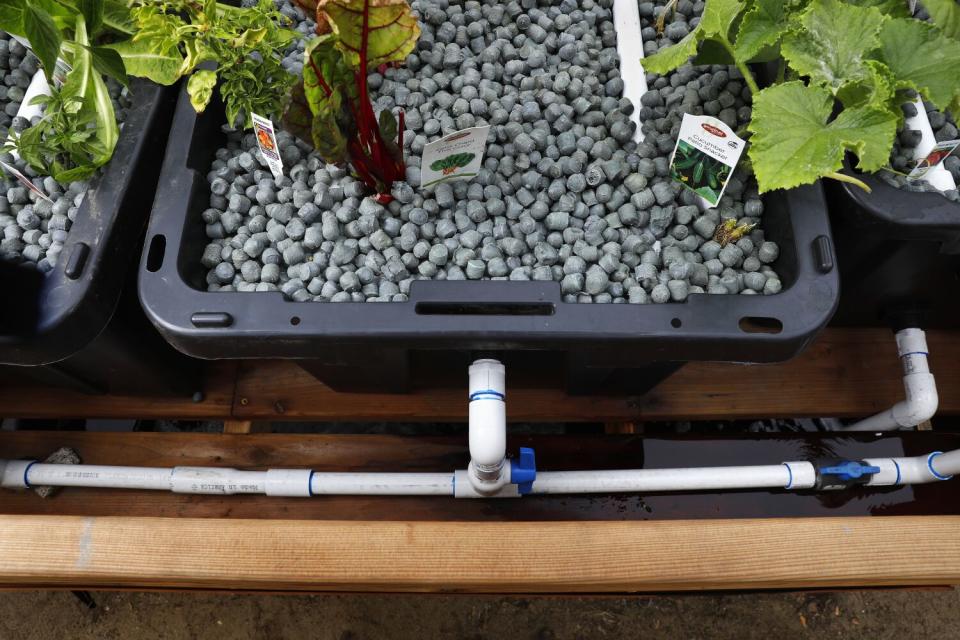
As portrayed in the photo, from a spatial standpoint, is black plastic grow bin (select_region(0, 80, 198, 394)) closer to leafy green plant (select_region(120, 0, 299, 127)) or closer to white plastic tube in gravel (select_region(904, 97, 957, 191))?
leafy green plant (select_region(120, 0, 299, 127))

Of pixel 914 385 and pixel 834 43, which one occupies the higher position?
pixel 834 43

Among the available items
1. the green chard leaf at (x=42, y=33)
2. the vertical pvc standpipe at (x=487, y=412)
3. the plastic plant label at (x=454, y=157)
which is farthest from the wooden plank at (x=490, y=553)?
the green chard leaf at (x=42, y=33)

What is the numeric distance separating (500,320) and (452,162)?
0.21 metres

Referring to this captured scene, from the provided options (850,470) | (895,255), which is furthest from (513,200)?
(850,470)

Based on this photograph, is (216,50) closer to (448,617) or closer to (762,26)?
(762,26)

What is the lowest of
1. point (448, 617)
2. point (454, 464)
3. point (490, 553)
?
point (448, 617)

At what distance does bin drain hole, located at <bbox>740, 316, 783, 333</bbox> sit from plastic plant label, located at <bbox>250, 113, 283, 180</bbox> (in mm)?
565

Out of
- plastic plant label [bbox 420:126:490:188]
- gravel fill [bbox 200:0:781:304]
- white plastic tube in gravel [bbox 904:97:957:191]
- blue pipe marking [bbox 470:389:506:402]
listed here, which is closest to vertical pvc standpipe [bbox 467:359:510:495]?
blue pipe marking [bbox 470:389:506:402]

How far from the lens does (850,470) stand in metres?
0.92

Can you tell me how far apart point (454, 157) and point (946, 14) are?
60 centimetres

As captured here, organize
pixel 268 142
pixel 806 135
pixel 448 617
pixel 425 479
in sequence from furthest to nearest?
pixel 448 617 → pixel 425 479 → pixel 268 142 → pixel 806 135

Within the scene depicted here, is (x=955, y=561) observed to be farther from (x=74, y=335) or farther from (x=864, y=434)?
(x=74, y=335)

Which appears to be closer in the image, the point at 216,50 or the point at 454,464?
the point at 216,50

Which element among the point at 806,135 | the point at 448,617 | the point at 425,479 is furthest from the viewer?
the point at 448,617
